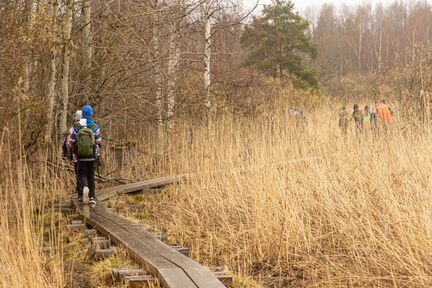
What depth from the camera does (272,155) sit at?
8.47 m

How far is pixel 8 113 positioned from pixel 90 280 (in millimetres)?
2170

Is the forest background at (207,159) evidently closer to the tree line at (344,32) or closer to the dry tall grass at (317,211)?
the dry tall grass at (317,211)

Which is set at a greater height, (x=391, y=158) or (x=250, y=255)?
(x=391, y=158)

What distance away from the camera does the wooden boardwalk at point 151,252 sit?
4.74 m

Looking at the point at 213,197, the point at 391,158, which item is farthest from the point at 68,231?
the point at 391,158

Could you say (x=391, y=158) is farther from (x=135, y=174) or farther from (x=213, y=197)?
(x=135, y=174)

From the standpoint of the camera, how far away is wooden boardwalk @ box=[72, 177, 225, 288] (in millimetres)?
4742

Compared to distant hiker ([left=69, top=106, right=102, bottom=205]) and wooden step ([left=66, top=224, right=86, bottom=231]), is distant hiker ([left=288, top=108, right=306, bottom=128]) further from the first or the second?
wooden step ([left=66, top=224, right=86, bottom=231])

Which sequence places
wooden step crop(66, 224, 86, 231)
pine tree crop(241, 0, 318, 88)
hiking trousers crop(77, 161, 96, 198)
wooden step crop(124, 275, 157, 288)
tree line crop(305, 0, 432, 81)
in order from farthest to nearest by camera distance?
1. tree line crop(305, 0, 432, 81)
2. pine tree crop(241, 0, 318, 88)
3. hiking trousers crop(77, 161, 96, 198)
4. wooden step crop(66, 224, 86, 231)
5. wooden step crop(124, 275, 157, 288)

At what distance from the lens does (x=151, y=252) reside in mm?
5742

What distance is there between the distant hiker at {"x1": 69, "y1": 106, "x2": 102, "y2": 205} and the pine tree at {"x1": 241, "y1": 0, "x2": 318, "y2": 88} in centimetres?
1952

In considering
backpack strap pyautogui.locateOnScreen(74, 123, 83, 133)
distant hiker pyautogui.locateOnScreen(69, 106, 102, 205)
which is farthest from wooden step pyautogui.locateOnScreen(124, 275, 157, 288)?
backpack strap pyautogui.locateOnScreen(74, 123, 83, 133)

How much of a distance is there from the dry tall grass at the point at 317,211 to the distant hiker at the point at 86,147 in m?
1.13

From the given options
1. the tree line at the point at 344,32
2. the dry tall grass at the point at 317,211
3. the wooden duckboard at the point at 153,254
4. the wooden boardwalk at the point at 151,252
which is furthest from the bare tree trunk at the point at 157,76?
the tree line at the point at 344,32
